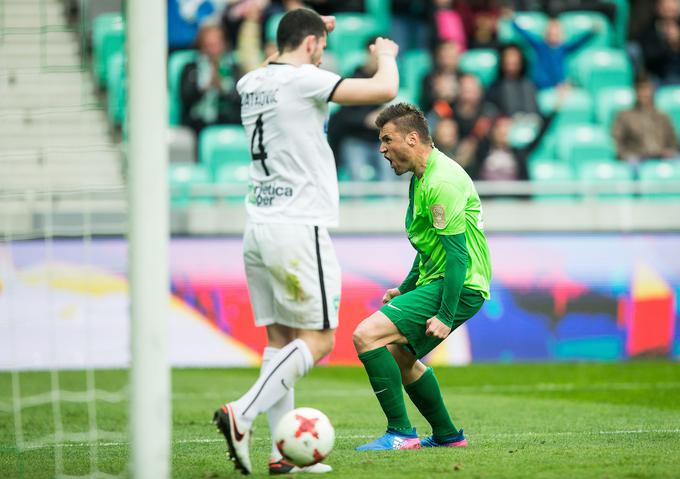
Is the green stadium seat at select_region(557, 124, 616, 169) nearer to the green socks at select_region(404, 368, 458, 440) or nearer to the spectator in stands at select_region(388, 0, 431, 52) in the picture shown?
the spectator in stands at select_region(388, 0, 431, 52)

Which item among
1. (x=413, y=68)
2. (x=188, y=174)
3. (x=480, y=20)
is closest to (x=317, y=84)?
(x=188, y=174)

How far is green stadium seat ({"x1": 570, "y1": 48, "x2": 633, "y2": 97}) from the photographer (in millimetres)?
16453

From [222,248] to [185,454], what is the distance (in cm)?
640

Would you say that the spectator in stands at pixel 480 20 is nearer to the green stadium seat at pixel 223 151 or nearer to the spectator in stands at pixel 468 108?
the spectator in stands at pixel 468 108

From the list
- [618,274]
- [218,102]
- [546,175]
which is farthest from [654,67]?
[218,102]

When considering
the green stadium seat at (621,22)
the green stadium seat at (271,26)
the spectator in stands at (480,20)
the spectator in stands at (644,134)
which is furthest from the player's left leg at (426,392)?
the green stadium seat at (621,22)

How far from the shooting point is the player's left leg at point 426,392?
6.55 metres

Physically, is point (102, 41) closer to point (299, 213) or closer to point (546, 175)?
point (546, 175)

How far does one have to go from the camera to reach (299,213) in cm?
563

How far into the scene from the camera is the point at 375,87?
546 cm

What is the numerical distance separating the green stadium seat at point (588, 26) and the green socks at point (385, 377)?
38.3 ft

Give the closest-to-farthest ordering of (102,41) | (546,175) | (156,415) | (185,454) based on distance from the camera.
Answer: (156,415) < (185,454) < (546,175) < (102,41)

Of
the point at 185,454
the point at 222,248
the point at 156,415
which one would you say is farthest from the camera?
the point at 222,248

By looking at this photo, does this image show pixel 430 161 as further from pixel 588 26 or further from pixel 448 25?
pixel 588 26
